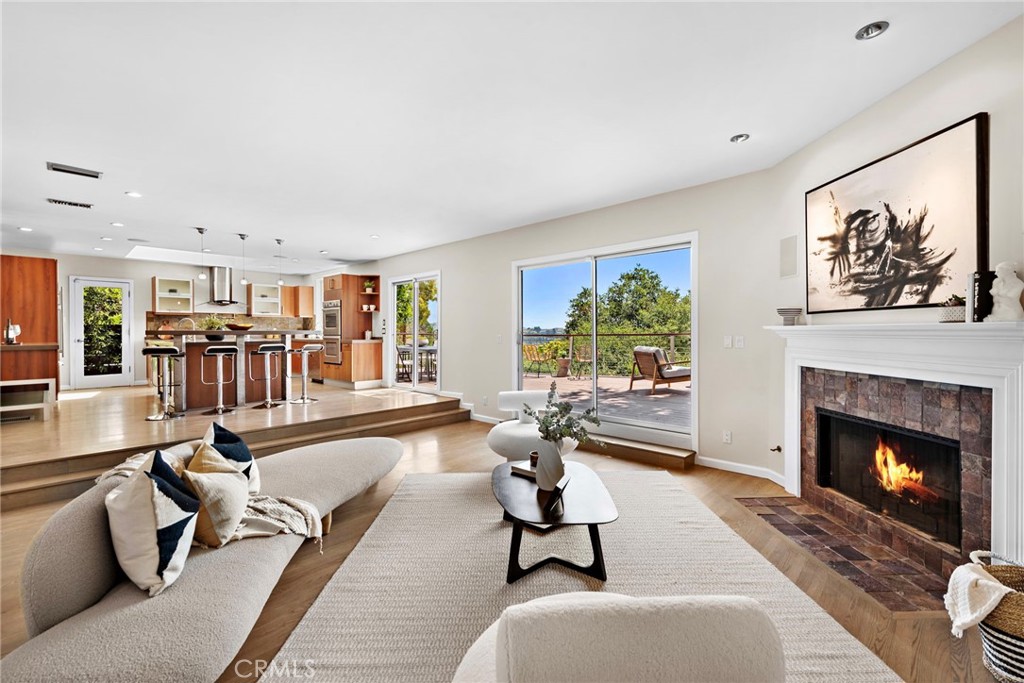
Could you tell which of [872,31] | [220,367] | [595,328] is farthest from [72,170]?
[872,31]

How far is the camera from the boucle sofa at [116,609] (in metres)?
1.33

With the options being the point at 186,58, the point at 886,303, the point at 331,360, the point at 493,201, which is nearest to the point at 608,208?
the point at 493,201

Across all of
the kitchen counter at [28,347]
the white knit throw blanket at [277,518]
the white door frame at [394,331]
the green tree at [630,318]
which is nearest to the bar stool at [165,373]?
the kitchen counter at [28,347]

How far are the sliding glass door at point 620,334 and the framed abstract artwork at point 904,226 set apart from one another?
1416 millimetres

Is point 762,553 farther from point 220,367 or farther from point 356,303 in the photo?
point 356,303

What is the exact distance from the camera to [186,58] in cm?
232

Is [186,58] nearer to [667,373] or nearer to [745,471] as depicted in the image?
[667,373]

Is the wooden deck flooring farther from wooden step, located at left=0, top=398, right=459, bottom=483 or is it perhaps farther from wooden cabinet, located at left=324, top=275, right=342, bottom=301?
wooden cabinet, located at left=324, top=275, right=342, bottom=301

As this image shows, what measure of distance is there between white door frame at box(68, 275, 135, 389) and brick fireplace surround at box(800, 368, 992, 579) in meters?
11.1

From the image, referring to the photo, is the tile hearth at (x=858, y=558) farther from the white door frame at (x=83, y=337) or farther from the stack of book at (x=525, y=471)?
the white door frame at (x=83, y=337)

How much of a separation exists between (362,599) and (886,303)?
11.6 feet

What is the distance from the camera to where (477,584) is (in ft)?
7.60

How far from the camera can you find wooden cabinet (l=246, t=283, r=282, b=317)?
10164 millimetres

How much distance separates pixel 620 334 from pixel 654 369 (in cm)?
55
